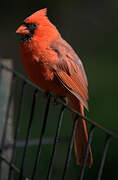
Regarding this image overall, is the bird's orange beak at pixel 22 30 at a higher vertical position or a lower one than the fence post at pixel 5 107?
higher

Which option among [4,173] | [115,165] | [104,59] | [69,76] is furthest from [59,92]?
[104,59]

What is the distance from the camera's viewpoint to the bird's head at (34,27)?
2875mm

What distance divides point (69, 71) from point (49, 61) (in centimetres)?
27

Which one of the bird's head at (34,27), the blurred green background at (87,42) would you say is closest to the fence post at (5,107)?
the bird's head at (34,27)

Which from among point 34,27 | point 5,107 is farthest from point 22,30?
point 5,107

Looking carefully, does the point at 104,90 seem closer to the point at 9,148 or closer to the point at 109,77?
the point at 109,77

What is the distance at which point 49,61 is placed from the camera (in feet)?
9.17

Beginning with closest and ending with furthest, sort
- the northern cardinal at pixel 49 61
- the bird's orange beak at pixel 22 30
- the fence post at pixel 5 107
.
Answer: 1. the northern cardinal at pixel 49 61
2. the bird's orange beak at pixel 22 30
3. the fence post at pixel 5 107

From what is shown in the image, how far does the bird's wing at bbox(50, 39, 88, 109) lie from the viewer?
2.88m

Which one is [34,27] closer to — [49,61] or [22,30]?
[22,30]

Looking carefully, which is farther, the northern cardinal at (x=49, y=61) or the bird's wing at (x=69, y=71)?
the bird's wing at (x=69, y=71)

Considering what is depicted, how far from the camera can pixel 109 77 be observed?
580 centimetres

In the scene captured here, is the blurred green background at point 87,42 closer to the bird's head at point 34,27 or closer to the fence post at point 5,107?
the fence post at point 5,107

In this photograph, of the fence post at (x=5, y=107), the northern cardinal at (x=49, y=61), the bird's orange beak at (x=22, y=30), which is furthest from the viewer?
the fence post at (x=5, y=107)
